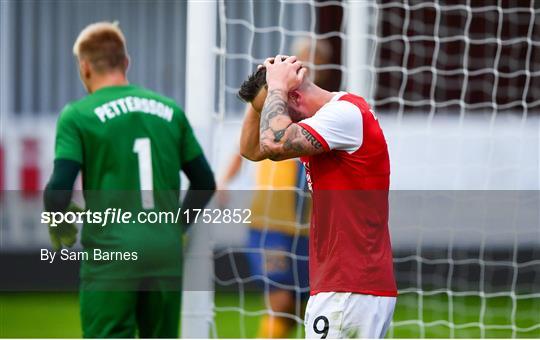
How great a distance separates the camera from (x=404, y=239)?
28.3 feet

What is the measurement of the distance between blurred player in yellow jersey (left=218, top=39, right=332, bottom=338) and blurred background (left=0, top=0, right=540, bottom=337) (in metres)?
1.22

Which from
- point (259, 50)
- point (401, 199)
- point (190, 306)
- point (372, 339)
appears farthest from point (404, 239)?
point (372, 339)

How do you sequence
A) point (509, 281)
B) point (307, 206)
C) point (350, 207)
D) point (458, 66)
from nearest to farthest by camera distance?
point (350, 207) < point (307, 206) < point (509, 281) < point (458, 66)

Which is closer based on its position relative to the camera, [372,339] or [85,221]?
[372,339]

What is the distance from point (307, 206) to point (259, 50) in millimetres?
3361

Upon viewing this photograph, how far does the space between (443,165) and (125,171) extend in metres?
4.00

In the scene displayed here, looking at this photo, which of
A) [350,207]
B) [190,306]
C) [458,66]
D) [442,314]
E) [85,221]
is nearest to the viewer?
[350,207]

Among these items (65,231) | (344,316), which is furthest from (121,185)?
(344,316)

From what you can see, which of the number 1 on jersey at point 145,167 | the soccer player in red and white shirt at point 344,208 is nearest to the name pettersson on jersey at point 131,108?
the number 1 on jersey at point 145,167

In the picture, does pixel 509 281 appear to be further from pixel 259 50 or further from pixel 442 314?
pixel 259 50

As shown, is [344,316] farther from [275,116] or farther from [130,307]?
[130,307]

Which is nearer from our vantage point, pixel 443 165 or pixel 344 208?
pixel 344 208

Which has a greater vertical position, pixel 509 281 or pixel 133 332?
pixel 133 332

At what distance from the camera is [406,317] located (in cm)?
818
